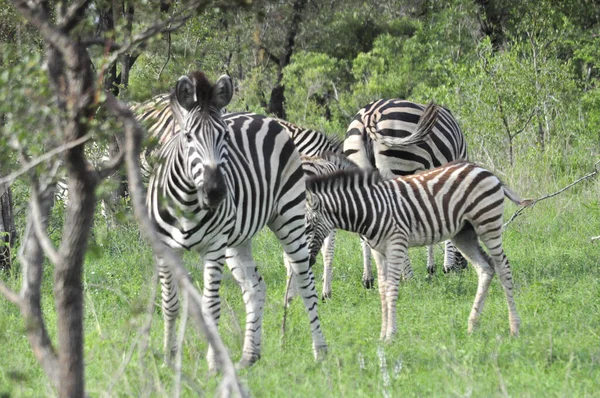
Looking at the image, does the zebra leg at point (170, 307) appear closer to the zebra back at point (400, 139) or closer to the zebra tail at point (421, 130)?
the zebra back at point (400, 139)

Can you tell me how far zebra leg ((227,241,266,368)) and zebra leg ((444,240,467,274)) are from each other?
3.88m

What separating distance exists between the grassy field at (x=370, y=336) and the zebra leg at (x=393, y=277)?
15cm

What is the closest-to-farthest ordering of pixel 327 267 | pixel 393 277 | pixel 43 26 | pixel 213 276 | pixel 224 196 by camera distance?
pixel 43 26
pixel 224 196
pixel 213 276
pixel 393 277
pixel 327 267

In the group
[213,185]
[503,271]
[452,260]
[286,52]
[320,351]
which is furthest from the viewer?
[286,52]

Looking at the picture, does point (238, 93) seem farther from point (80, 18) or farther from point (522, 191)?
point (80, 18)

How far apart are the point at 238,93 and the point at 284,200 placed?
21.7 meters

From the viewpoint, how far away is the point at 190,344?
20.1ft

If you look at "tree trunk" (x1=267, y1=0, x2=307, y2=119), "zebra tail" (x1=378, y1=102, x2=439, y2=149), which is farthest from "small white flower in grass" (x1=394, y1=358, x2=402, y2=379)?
"tree trunk" (x1=267, y1=0, x2=307, y2=119)

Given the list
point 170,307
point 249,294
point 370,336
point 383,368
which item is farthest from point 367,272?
point 383,368

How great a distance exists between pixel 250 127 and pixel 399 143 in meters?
3.33

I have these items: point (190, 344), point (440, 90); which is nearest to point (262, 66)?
point (440, 90)

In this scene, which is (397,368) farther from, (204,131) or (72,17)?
(72,17)

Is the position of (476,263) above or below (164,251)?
above

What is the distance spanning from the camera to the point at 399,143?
10109 mm
